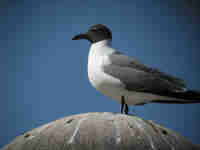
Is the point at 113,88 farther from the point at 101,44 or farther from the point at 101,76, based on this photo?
the point at 101,44

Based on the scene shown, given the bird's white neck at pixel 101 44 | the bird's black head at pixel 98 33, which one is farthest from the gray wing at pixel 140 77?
the bird's black head at pixel 98 33

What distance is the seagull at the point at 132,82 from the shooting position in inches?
258

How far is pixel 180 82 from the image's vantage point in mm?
6715

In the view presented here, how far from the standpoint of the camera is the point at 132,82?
6582mm

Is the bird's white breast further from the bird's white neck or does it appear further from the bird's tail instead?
the bird's tail

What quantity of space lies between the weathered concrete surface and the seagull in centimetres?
78

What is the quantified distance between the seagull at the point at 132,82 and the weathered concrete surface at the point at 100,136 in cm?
78

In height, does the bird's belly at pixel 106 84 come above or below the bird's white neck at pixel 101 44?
below

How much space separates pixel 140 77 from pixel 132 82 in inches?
8.2

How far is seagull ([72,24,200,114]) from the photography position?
6555mm

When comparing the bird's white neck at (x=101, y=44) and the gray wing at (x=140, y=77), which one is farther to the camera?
the bird's white neck at (x=101, y=44)

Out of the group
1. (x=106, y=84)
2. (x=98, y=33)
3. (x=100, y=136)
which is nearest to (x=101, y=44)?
(x=98, y=33)

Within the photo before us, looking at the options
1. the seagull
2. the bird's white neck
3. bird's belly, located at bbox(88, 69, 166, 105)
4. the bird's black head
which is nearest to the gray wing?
the seagull

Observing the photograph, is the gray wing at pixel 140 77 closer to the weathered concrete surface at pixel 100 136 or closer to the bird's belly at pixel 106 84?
the bird's belly at pixel 106 84
